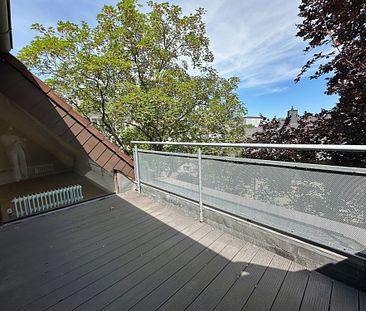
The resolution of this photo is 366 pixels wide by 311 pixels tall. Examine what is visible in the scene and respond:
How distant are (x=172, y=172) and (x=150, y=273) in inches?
62.7

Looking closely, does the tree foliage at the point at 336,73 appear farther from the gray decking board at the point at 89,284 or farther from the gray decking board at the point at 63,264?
the gray decking board at the point at 63,264

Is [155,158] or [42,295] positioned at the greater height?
[155,158]

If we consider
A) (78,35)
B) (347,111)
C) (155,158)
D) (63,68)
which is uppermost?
(78,35)

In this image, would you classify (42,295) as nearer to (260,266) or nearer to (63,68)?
(260,266)

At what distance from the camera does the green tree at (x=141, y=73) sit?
5062mm

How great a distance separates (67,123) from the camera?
3.19 metres

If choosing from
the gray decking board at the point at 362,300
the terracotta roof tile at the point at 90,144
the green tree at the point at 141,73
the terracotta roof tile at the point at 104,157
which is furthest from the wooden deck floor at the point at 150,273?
the green tree at the point at 141,73

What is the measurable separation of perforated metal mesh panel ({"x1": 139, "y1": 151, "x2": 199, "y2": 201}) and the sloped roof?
58 centimetres

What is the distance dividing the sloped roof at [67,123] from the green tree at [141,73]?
176 centimetres

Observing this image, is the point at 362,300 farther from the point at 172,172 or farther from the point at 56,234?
the point at 56,234

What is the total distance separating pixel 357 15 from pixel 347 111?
121 cm

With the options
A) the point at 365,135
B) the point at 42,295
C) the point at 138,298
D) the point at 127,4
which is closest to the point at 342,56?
the point at 365,135

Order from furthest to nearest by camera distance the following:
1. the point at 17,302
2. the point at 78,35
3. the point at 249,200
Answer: the point at 78,35, the point at 249,200, the point at 17,302

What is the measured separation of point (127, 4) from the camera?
16.5 ft
